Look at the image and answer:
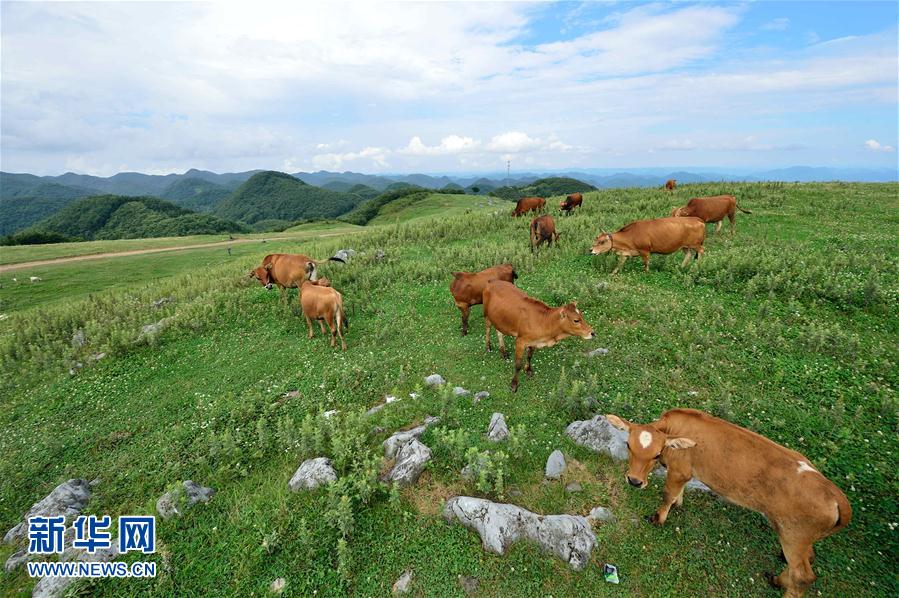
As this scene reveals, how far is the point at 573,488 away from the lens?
6.45 m

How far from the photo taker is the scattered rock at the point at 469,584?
5.23 m

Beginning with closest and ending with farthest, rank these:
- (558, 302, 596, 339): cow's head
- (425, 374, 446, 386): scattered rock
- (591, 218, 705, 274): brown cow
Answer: (558, 302, 596, 339): cow's head, (425, 374, 446, 386): scattered rock, (591, 218, 705, 274): brown cow

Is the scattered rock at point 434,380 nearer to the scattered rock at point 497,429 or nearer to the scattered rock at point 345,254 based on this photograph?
the scattered rock at point 497,429

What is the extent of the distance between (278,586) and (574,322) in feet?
23.0

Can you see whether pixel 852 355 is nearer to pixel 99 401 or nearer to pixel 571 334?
pixel 571 334

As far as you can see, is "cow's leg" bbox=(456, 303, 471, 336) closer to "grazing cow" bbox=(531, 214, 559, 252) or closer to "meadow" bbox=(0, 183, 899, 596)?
"meadow" bbox=(0, 183, 899, 596)

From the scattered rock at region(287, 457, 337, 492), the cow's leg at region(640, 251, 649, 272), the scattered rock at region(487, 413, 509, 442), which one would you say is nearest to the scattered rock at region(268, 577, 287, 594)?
the scattered rock at region(287, 457, 337, 492)

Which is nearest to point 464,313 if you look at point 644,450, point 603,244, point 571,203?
point 603,244

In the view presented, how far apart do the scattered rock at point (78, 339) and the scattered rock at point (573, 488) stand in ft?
55.8

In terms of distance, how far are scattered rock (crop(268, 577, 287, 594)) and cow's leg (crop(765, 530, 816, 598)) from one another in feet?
21.3

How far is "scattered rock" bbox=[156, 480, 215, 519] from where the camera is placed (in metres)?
6.54

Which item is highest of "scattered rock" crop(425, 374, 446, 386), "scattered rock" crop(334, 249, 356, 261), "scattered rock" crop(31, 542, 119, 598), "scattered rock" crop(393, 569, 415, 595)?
"scattered rock" crop(334, 249, 356, 261)

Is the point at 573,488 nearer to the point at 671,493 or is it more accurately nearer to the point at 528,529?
the point at 528,529

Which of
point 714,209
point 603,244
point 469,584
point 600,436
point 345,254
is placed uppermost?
point 714,209
